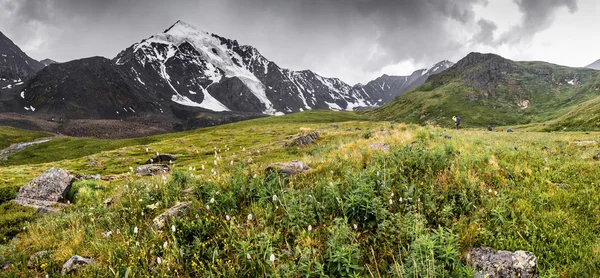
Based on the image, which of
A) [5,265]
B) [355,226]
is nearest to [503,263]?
[355,226]

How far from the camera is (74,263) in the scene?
5.65 m

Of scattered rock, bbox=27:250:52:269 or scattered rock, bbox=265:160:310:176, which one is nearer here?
scattered rock, bbox=27:250:52:269

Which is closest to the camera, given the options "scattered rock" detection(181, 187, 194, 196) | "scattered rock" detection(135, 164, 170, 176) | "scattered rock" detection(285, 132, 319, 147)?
"scattered rock" detection(181, 187, 194, 196)

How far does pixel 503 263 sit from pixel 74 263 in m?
8.48

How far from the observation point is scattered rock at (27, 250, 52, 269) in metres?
6.12

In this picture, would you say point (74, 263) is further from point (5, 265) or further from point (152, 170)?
point (152, 170)

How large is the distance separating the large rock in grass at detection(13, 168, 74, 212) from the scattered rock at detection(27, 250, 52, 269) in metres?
7.67

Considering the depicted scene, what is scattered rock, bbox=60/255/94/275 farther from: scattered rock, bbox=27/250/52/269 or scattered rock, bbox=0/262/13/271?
scattered rock, bbox=0/262/13/271

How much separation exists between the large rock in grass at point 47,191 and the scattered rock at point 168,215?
9903 mm

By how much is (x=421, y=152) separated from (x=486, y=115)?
215 meters

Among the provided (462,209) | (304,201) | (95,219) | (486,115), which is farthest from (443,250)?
(486,115)

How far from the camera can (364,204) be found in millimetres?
5836

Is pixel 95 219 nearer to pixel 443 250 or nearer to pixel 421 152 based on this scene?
pixel 443 250

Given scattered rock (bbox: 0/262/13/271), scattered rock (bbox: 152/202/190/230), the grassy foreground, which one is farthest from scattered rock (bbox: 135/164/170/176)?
scattered rock (bbox: 152/202/190/230)
